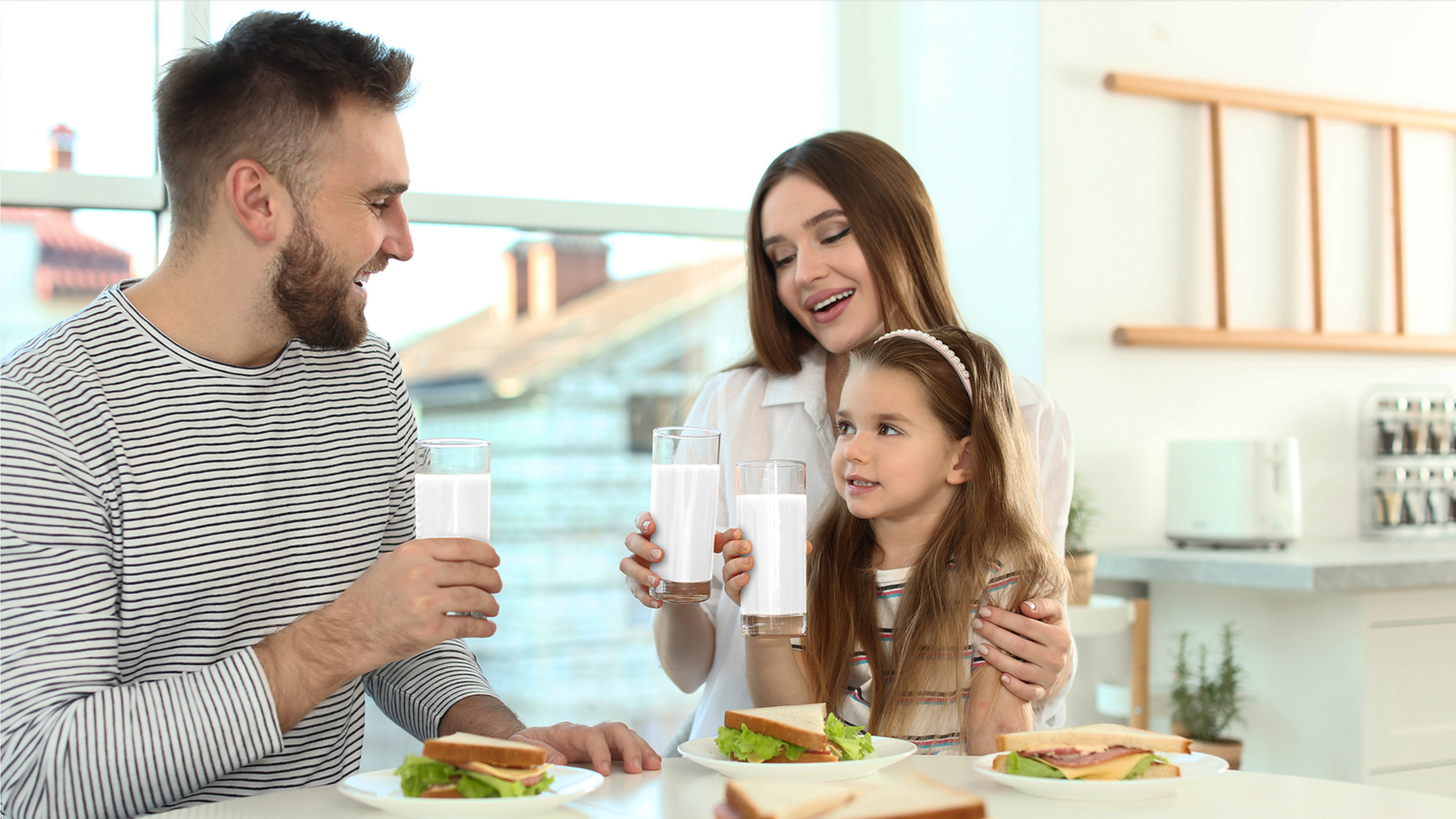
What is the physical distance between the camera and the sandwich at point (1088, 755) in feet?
3.92

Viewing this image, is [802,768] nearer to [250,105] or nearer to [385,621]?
[385,621]

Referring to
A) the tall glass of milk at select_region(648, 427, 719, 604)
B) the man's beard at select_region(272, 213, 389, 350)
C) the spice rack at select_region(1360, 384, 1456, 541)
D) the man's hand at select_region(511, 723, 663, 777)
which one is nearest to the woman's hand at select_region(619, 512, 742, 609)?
the tall glass of milk at select_region(648, 427, 719, 604)

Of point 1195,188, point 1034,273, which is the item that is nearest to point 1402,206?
point 1195,188

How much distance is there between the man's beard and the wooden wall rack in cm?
236

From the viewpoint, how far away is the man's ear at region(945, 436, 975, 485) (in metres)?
1.90

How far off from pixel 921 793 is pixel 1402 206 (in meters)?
3.60

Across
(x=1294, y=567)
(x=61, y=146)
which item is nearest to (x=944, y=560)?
(x=1294, y=567)

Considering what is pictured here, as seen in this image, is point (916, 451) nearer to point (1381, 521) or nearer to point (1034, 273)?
point (1034, 273)

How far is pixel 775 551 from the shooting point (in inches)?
56.8

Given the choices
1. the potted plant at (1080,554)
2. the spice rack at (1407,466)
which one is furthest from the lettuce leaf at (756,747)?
the spice rack at (1407,466)

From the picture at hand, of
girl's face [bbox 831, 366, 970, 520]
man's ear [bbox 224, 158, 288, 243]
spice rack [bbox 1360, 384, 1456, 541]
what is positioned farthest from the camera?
spice rack [bbox 1360, 384, 1456, 541]

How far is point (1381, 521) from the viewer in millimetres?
3709

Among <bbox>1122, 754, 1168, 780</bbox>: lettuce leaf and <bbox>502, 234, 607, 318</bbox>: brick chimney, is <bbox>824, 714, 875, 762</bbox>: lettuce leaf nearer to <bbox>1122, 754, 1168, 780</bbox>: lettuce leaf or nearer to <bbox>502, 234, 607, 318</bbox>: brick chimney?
<bbox>1122, 754, 1168, 780</bbox>: lettuce leaf

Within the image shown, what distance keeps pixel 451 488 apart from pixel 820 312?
974 mm
